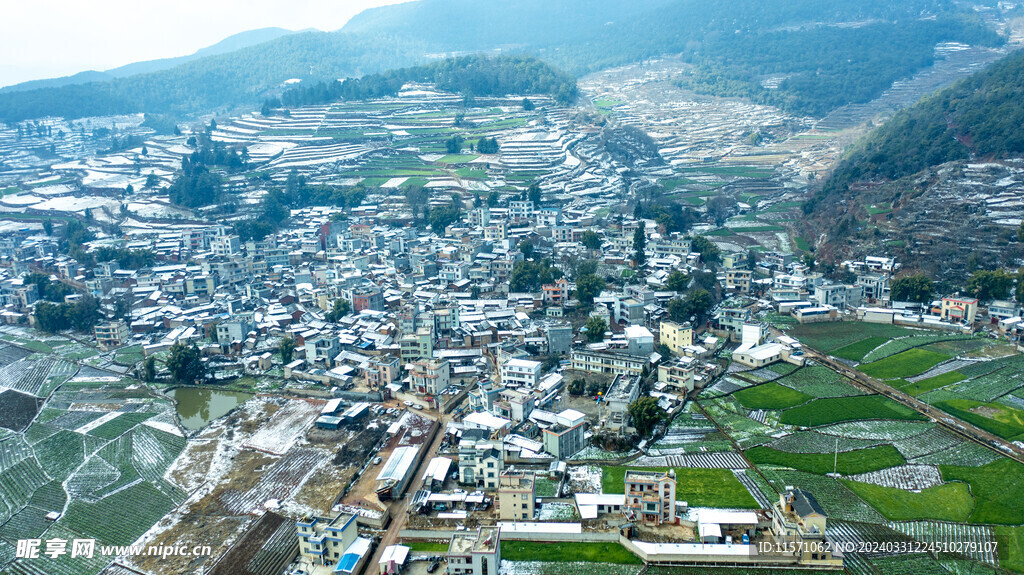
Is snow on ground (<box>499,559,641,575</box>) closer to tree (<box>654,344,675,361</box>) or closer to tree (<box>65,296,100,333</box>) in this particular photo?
tree (<box>654,344,675,361</box>)

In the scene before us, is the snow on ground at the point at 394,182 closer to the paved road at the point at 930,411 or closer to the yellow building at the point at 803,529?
the paved road at the point at 930,411

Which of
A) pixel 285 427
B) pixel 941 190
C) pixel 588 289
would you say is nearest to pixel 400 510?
pixel 285 427

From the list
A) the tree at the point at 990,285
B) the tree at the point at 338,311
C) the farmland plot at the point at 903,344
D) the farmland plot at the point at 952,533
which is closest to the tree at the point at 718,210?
the tree at the point at 990,285

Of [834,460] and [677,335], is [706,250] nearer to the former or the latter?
[677,335]

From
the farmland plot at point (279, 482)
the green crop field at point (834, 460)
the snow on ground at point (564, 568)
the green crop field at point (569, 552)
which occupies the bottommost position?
the snow on ground at point (564, 568)

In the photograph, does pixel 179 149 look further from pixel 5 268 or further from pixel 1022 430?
pixel 1022 430

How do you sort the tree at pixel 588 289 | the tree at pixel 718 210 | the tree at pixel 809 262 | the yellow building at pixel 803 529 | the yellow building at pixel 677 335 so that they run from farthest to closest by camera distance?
the tree at pixel 718 210 < the tree at pixel 809 262 < the tree at pixel 588 289 < the yellow building at pixel 677 335 < the yellow building at pixel 803 529

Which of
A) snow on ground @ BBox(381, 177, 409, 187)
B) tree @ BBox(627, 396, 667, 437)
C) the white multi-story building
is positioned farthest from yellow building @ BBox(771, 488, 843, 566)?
snow on ground @ BBox(381, 177, 409, 187)
